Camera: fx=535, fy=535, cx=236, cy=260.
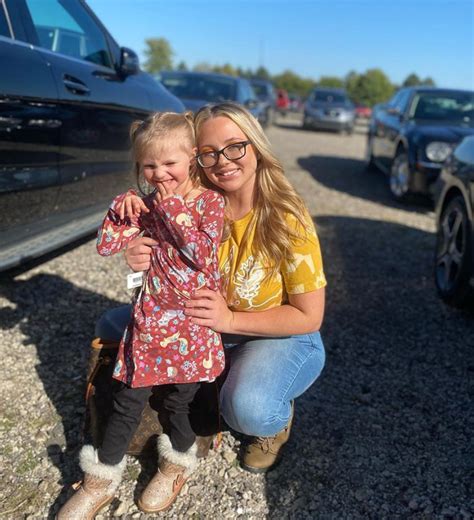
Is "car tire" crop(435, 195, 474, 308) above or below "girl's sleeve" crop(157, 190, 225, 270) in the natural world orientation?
below

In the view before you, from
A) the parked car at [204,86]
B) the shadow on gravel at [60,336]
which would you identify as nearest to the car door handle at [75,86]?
the shadow on gravel at [60,336]

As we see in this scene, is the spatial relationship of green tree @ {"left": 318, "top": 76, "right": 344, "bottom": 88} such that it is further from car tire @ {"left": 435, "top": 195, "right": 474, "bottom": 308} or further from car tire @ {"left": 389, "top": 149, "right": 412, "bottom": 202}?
car tire @ {"left": 435, "top": 195, "right": 474, "bottom": 308}

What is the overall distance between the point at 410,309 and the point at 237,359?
2.01 meters

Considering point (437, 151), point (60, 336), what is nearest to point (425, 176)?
point (437, 151)

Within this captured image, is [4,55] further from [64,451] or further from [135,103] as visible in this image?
[64,451]

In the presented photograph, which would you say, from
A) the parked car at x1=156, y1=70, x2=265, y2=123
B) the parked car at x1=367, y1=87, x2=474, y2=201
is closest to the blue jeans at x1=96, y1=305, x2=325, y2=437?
the parked car at x1=367, y1=87, x2=474, y2=201

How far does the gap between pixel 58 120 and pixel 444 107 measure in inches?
238

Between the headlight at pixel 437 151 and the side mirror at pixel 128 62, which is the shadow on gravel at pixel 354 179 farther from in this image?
the side mirror at pixel 128 62

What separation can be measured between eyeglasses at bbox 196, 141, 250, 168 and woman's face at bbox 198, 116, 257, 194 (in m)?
0.01

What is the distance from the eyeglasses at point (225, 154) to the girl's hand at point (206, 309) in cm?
45

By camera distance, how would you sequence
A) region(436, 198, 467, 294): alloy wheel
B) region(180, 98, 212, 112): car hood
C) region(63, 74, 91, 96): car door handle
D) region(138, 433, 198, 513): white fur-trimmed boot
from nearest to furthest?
region(138, 433, 198, 513): white fur-trimmed boot → region(63, 74, 91, 96): car door handle → region(436, 198, 467, 294): alloy wheel → region(180, 98, 212, 112): car hood

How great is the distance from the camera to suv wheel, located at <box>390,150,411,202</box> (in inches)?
263

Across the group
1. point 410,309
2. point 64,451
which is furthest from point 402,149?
point 64,451

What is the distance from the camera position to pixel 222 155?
72.3 inches
